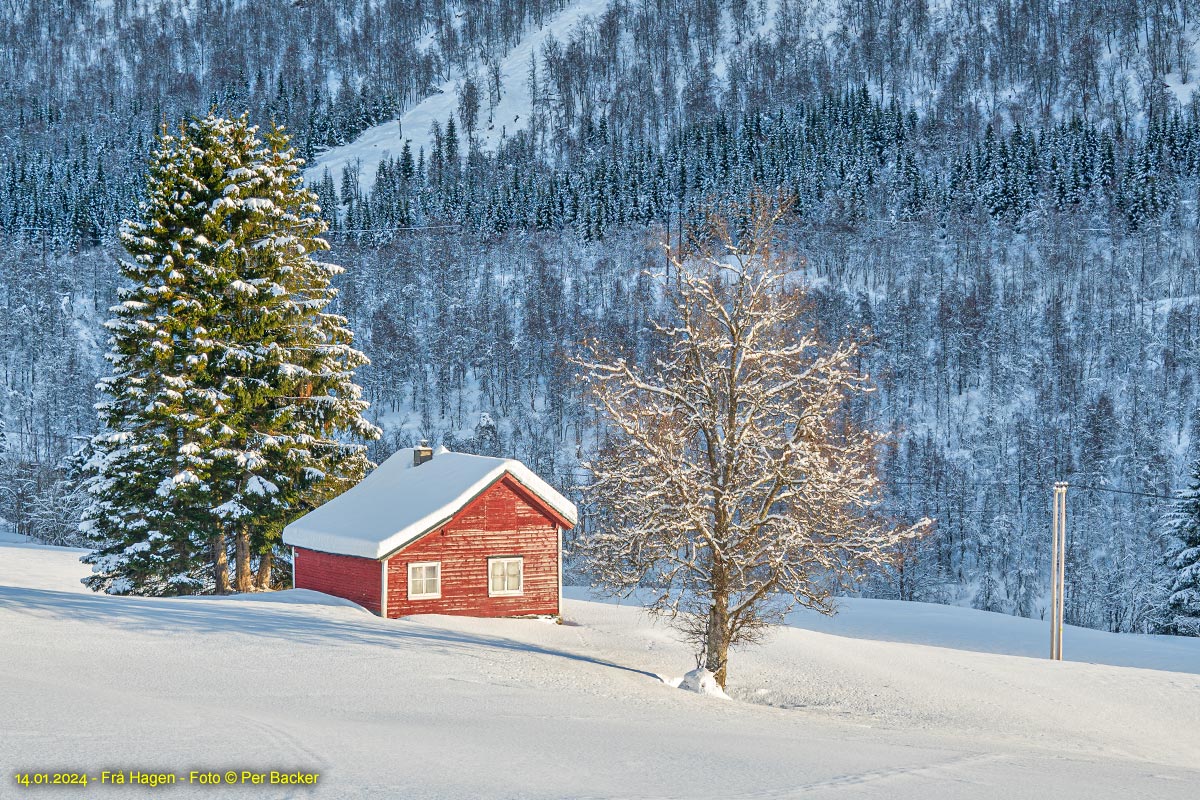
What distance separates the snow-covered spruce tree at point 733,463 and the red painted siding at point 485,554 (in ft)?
23.9

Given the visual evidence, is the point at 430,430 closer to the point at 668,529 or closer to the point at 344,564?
the point at 344,564

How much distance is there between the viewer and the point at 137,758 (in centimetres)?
1099

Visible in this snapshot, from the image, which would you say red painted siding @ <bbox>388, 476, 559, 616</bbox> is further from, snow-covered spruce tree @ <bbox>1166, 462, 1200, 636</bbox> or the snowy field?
snow-covered spruce tree @ <bbox>1166, 462, 1200, 636</bbox>

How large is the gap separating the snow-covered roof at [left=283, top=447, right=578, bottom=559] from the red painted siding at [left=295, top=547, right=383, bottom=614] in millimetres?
452

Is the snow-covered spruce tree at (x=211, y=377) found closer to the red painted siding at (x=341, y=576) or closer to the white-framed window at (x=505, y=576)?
the red painted siding at (x=341, y=576)

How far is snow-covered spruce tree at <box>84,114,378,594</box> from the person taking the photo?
106ft

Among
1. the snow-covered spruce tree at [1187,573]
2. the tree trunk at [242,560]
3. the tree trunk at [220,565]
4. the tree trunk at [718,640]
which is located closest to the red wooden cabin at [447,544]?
the tree trunk at [242,560]

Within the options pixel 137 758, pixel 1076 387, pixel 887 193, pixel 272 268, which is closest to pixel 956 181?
pixel 887 193

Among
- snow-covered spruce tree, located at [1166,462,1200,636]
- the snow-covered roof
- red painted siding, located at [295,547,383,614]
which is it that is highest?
the snow-covered roof

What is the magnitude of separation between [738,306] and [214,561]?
70.6ft

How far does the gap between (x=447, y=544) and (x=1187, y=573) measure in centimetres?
3246

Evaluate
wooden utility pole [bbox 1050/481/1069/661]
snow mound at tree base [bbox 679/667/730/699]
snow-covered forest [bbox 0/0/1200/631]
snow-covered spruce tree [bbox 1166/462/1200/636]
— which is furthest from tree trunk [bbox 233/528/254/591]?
snow-covered forest [bbox 0/0/1200/631]

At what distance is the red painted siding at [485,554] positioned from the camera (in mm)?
29156

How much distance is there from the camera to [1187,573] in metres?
43.9
